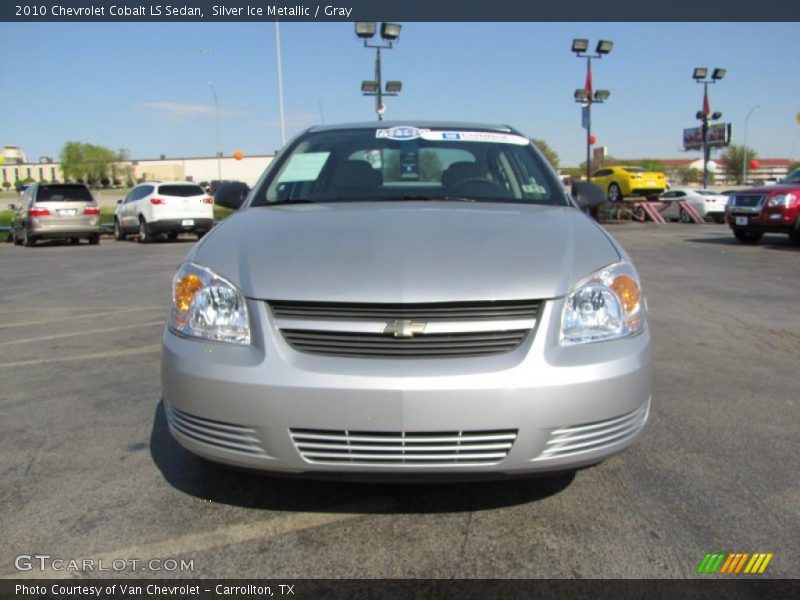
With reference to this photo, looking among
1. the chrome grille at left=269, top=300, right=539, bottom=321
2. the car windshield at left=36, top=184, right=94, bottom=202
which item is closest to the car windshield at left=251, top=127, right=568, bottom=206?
the chrome grille at left=269, top=300, right=539, bottom=321

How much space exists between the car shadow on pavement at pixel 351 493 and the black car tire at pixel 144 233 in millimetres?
16370

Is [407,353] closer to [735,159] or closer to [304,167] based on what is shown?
[304,167]

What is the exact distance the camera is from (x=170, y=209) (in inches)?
700

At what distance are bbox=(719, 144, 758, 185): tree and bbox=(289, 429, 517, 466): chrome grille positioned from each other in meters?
84.9

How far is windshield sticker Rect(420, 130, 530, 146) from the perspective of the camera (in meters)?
3.86

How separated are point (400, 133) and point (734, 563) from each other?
268cm

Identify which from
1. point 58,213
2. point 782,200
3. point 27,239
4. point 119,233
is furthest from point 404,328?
point 119,233

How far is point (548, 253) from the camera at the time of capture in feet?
8.22

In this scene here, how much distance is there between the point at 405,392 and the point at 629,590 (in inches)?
36.3

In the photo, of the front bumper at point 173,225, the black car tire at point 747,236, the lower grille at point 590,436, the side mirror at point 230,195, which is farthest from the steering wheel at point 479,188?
the front bumper at point 173,225

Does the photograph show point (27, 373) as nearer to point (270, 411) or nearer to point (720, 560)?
point (270, 411)

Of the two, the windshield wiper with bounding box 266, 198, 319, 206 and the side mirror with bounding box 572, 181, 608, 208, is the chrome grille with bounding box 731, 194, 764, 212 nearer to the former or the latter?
the side mirror with bounding box 572, 181, 608, 208

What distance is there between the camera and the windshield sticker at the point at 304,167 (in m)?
3.72

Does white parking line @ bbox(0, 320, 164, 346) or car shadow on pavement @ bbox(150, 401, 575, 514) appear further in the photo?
white parking line @ bbox(0, 320, 164, 346)
